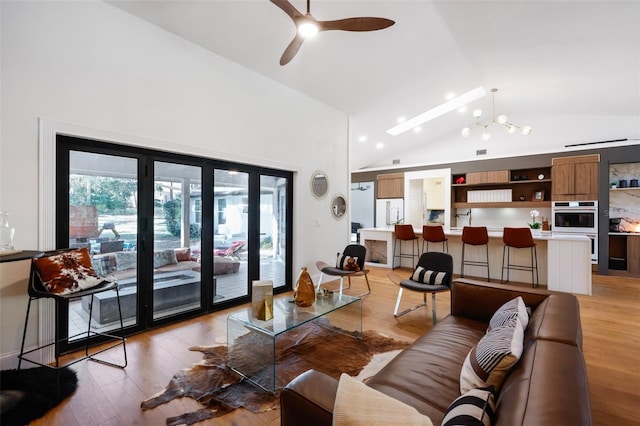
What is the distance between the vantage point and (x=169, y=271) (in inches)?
134

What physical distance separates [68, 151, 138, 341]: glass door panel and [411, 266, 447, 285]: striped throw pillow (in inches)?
122

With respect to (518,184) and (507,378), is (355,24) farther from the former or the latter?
(518,184)

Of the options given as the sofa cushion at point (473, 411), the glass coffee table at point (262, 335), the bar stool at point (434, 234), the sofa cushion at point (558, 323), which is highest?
the bar stool at point (434, 234)

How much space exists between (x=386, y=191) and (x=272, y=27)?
5.86 metres

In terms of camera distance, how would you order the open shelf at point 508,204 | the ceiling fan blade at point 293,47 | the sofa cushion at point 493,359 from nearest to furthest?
the sofa cushion at point 493,359, the ceiling fan blade at point 293,47, the open shelf at point 508,204

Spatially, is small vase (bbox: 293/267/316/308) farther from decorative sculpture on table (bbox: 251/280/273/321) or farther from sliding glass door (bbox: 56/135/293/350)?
sliding glass door (bbox: 56/135/293/350)

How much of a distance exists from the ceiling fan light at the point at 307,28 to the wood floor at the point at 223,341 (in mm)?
2641

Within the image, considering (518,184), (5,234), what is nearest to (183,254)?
(5,234)

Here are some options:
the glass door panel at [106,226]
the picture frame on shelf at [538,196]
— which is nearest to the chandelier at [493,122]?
the picture frame on shelf at [538,196]

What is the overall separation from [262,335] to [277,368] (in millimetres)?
314

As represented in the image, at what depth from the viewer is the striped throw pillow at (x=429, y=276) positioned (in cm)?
318

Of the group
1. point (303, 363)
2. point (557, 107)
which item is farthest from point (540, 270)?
point (303, 363)

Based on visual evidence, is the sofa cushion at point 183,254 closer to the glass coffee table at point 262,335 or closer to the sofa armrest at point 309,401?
the glass coffee table at point 262,335

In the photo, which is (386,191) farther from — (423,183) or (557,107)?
(557,107)
